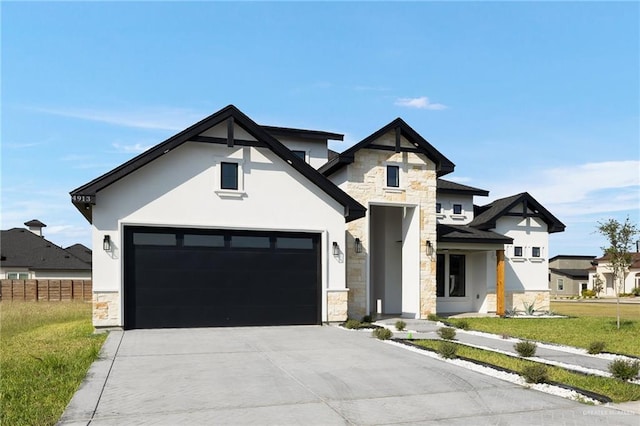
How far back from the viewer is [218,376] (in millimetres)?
8680

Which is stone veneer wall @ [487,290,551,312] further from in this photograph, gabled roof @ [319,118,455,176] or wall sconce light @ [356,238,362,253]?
wall sconce light @ [356,238,362,253]

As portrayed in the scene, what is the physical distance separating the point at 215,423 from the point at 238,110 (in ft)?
39.0

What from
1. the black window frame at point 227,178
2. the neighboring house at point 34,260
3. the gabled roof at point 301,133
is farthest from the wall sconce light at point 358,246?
the neighboring house at point 34,260

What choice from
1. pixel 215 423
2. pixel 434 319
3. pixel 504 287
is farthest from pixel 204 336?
pixel 504 287

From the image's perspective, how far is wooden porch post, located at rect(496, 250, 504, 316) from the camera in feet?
75.2

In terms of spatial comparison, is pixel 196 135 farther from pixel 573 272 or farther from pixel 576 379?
pixel 573 272

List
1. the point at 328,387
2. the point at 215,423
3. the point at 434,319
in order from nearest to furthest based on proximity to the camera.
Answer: the point at 215,423, the point at 328,387, the point at 434,319

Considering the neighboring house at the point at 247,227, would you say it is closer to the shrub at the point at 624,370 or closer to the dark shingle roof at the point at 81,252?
the shrub at the point at 624,370

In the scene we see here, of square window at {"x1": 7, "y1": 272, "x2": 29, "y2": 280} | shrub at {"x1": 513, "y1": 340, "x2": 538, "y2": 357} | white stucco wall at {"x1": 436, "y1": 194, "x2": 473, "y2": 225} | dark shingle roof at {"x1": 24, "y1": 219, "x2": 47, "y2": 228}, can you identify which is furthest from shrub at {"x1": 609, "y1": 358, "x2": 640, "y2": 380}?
dark shingle roof at {"x1": 24, "y1": 219, "x2": 47, "y2": 228}

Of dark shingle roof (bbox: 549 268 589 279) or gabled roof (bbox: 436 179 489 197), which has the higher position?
gabled roof (bbox: 436 179 489 197)

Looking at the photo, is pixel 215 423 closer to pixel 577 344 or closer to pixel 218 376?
pixel 218 376

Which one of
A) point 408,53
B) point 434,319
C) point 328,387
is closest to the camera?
point 328,387

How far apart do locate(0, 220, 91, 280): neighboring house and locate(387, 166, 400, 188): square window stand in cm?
3174

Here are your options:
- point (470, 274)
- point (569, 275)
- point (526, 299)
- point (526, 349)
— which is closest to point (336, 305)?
point (526, 349)
